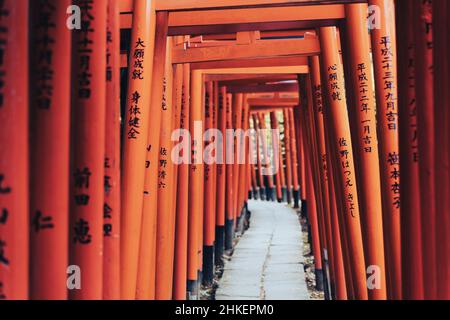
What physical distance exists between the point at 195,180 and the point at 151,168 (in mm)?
2855

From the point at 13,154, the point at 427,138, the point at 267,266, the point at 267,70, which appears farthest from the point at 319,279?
the point at 13,154

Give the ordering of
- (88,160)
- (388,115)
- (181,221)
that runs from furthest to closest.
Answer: (181,221) < (388,115) < (88,160)

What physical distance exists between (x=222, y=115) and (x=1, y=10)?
8628mm

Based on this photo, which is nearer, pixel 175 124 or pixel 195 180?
pixel 175 124

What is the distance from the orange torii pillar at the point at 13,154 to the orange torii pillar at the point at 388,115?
1.85 m

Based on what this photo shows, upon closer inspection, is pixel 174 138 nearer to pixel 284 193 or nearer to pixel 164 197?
pixel 164 197

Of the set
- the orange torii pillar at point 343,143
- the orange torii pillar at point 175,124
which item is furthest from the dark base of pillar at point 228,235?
the orange torii pillar at point 343,143

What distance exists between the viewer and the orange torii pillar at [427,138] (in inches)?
77.2

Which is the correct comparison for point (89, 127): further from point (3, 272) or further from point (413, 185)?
point (413, 185)

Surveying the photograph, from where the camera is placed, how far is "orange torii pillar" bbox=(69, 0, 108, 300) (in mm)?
1824

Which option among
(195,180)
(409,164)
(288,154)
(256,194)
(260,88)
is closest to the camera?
(409,164)

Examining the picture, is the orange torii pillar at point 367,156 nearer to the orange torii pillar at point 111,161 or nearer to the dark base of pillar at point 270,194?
the orange torii pillar at point 111,161

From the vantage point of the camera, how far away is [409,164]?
6.86ft

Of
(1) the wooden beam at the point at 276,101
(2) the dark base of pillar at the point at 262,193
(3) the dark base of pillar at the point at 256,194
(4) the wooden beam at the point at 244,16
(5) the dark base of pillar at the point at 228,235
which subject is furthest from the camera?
(3) the dark base of pillar at the point at 256,194
